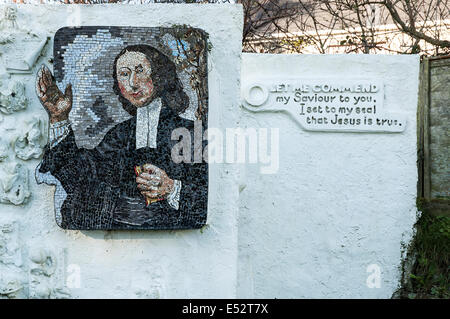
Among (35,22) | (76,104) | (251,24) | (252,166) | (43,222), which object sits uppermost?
(251,24)

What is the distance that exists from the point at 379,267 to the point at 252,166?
1.43 m

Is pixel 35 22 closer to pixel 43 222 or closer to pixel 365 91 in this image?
pixel 43 222

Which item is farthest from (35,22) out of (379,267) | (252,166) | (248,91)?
(379,267)

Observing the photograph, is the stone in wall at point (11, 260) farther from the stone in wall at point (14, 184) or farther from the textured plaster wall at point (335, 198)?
the textured plaster wall at point (335, 198)

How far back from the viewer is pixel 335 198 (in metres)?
3.82

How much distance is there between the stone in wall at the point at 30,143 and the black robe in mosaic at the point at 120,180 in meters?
0.11

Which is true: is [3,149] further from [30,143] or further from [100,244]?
[100,244]

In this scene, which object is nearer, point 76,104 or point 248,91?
point 76,104

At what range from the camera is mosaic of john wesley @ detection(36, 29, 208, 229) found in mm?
2709

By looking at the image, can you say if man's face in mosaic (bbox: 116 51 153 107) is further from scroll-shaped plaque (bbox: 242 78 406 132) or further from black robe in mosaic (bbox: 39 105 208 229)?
scroll-shaped plaque (bbox: 242 78 406 132)

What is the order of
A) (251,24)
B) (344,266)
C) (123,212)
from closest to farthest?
1. (123,212)
2. (344,266)
3. (251,24)

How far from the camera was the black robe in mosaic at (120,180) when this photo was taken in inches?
106

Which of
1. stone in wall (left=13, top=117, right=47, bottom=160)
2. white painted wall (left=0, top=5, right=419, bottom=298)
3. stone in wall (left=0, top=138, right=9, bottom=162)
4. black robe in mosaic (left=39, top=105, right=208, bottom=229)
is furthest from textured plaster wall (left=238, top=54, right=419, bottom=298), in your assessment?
stone in wall (left=0, top=138, right=9, bottom=162)

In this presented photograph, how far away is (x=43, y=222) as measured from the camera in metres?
2.84
